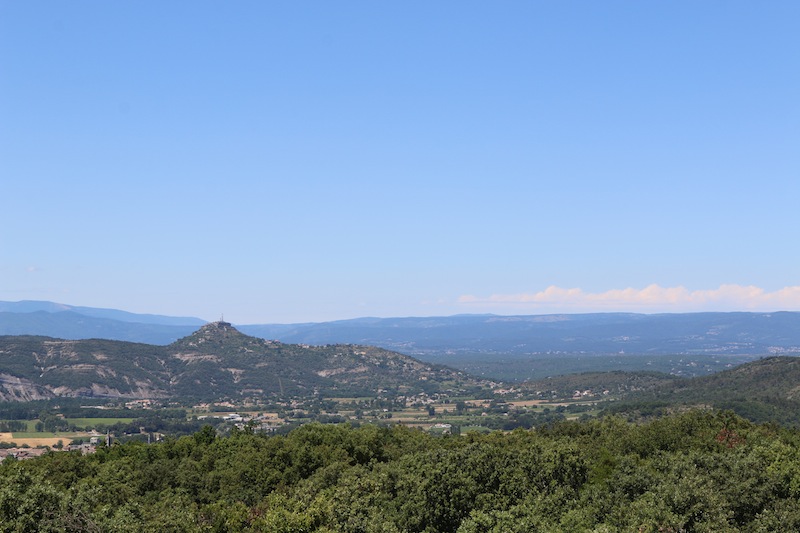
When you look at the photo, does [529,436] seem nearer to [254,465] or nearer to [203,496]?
[254,465]

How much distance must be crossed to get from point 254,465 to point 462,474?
26928mm

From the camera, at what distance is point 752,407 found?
522ft

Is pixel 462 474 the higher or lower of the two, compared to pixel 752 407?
higher

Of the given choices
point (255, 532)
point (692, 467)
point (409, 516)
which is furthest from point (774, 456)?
point (255, 532)

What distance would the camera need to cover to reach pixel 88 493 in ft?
157

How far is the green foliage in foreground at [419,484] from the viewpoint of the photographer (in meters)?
42.9

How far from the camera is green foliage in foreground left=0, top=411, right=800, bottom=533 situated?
141ft

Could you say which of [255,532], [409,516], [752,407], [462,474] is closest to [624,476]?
[462,474]

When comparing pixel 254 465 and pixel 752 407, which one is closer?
pixel 254 465

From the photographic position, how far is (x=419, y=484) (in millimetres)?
55188

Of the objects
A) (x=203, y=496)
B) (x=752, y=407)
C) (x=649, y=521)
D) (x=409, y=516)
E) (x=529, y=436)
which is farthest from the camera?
(x=752, y=407)

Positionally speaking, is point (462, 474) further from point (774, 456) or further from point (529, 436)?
point (529, 436)

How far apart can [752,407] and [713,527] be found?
433 feet

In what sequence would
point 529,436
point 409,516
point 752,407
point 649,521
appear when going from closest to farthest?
point 649,521 → point 409,516 → point 529,436 → point 752,407
